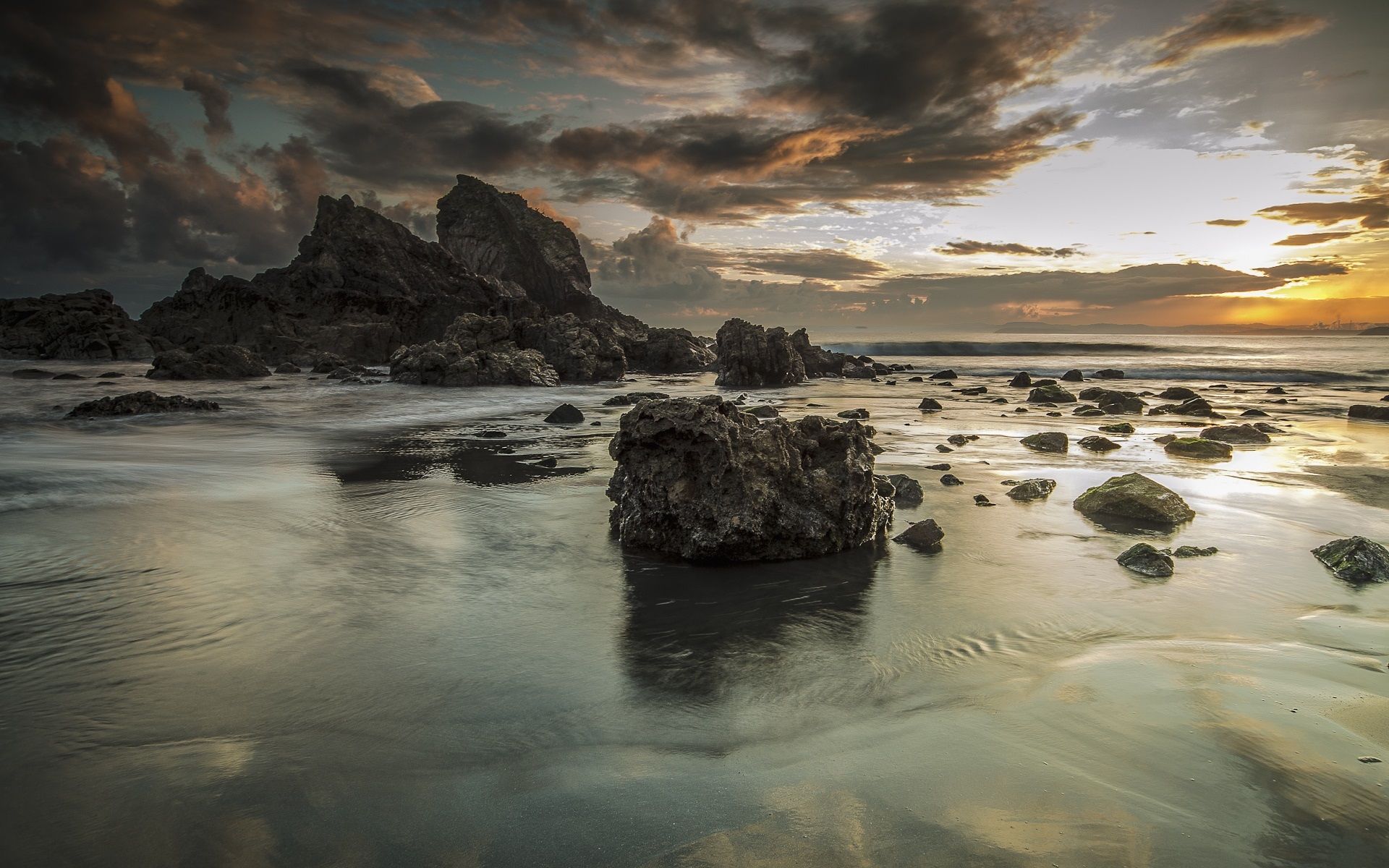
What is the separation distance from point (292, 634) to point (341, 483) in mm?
6340

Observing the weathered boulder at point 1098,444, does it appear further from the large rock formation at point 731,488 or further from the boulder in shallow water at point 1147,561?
the large rock formation at point 731,488

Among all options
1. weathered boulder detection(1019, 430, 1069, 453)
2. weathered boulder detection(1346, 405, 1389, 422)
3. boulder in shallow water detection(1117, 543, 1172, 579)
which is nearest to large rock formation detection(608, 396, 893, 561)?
boulder in shallow water detection(1117, 543, 1172, 579)

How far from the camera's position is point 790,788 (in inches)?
120

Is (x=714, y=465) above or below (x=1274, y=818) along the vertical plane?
above

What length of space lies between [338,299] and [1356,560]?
55.3 metres

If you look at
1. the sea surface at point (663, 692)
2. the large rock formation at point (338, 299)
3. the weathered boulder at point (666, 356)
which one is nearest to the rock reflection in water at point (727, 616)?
the sea surface at point (663, 692)

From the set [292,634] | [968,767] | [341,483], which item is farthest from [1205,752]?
[341,483]

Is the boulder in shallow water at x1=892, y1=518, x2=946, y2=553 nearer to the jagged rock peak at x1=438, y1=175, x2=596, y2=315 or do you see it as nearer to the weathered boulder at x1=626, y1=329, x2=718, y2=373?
the weathered boulder at x1=626, y1=329, x2=718, y2=373

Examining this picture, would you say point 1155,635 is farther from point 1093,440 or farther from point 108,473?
point 108,473

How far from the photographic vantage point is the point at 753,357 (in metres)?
35.3

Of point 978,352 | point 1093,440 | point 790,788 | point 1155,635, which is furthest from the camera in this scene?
point 978,352

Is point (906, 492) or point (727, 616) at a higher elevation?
point (906, 492)

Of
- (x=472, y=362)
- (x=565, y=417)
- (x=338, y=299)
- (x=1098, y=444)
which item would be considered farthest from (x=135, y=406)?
(x=338, y=299)

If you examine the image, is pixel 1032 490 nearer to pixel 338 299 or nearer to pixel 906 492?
pixel 906 492
